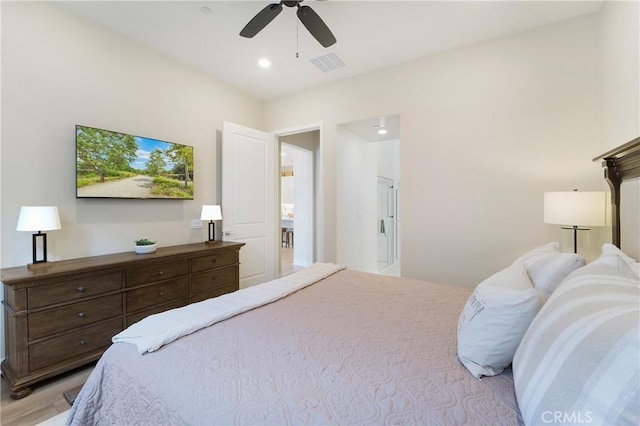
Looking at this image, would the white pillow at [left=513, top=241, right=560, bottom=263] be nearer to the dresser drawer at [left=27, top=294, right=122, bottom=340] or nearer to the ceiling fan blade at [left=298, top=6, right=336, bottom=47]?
the ceiling fan blade at [left=298, top=6, right=336, bottom=47]

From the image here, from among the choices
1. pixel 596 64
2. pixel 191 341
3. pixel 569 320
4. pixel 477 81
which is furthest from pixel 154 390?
pixel 596 64

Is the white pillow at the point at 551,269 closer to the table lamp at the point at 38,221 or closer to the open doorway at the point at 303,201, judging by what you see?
the table lamp at the point at 38,221

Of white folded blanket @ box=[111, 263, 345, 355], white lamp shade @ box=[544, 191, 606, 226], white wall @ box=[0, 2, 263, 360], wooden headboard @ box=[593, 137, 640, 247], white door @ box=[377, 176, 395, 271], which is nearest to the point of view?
white folded blanket @ box=[111, 263, 345, 355]

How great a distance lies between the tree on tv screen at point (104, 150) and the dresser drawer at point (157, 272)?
0.90 m

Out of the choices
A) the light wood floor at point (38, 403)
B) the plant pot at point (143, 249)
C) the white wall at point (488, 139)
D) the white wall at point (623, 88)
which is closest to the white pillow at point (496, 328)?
the white wall at point (623, 88)

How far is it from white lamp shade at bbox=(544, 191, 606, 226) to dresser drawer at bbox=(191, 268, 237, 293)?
3.03 meters

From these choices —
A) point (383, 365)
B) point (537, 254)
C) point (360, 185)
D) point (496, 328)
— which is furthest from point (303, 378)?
point (360, 185)

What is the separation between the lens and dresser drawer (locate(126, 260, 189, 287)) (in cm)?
228

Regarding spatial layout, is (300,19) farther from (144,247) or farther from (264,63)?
(144,247)

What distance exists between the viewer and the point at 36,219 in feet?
6.32

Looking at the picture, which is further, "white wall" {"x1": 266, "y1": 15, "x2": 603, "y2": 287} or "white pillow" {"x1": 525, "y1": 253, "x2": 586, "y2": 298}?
"white wall" {"x1": 266, "y1": 15, "x2": 603, "y2": 287}

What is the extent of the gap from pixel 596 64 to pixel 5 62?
4.59 meters

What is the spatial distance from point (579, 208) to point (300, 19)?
2398 millimetres

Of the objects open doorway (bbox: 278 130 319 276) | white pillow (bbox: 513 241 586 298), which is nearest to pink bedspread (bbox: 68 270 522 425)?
white pillow (bbox: 513 241 586 298)
